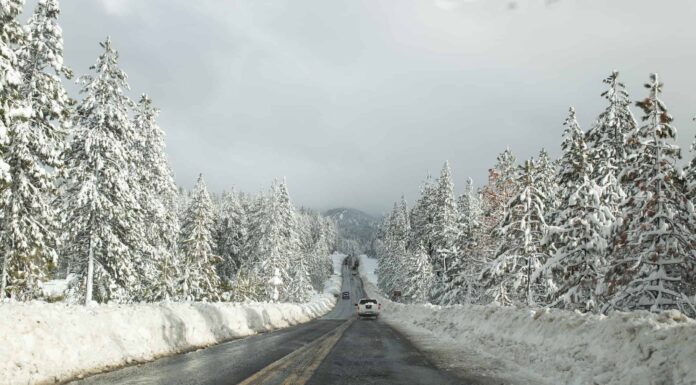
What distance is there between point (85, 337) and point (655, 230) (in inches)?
638

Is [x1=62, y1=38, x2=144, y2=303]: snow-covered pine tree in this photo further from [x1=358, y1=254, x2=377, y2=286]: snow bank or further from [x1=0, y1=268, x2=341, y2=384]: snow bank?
[x1=358, y1=254, x2=377, y2=286]: snow bank

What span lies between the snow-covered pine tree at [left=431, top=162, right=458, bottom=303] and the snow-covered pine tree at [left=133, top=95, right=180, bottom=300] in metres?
35.8

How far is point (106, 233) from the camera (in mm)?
26516

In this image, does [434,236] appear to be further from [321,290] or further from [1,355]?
[1,355]

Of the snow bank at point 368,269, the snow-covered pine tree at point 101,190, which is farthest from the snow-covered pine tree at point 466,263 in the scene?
the snow bank at point 368,269

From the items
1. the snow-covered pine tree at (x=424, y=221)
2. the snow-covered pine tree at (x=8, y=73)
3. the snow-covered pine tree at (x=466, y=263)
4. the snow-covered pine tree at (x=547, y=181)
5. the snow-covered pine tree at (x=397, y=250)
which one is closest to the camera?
the snow-covered pine tree at (x=8, y=73)

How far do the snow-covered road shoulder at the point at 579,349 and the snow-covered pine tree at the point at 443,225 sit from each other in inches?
1880

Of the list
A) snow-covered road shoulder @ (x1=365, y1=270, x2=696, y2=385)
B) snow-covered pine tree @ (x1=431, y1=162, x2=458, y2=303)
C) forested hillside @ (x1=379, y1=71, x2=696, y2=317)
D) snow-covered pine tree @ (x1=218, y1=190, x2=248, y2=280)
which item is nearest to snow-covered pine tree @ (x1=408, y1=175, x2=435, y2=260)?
snow-covered pine tree @ (x1=431, y1=162, x2=458, y2=303)

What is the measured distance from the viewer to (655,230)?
49.1 ft

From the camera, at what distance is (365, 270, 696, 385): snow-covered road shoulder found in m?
6.36

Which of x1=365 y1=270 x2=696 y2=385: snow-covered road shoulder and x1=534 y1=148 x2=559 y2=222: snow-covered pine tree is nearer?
x1=365 y1=270 x2=696 y2=385: snow-covered road shoulder

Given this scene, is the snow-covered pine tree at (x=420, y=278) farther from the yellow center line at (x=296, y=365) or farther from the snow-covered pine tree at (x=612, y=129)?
the yellow center line at (x=296, y=365)

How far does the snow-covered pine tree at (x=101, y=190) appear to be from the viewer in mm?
26125

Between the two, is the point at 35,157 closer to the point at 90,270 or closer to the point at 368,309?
the point at 90,270
